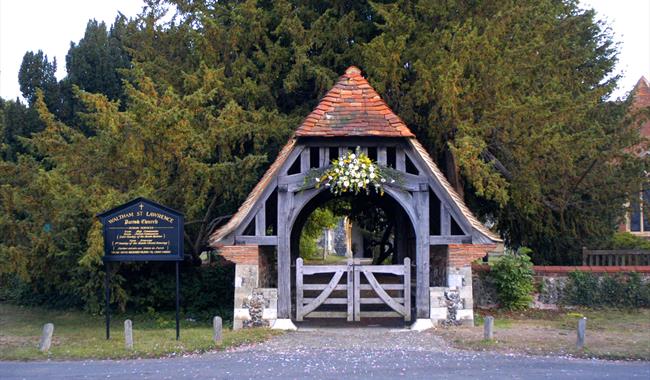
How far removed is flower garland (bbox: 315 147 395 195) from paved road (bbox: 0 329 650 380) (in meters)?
3.13

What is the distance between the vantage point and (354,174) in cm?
1407

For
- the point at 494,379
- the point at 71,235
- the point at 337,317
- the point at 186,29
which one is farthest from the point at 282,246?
the point at 186,29

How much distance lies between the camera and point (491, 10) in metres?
18.6

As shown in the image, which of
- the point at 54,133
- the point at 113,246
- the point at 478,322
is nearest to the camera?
the point at 113,246

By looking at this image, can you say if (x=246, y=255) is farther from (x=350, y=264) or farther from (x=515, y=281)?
(x=515, y=281)

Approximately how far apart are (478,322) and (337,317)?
3.00 meters

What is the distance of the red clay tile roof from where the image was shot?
14336mm

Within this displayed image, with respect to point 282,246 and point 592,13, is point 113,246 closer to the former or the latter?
point 282,246

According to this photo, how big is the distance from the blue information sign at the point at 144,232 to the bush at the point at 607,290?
9.96m

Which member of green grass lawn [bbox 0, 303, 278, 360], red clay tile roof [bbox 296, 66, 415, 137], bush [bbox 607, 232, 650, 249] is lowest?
green grass lawn [bbox 0, 303, 278, 360]

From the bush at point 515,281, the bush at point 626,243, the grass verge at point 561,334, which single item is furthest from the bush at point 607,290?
the bush at point 626,243

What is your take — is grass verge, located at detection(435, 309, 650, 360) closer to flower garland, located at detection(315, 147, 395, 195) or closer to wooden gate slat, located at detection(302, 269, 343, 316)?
wooden gate slat, located at detection(302, 269, 343, 316)

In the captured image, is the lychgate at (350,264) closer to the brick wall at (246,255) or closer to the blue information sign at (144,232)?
the brick wall at (246,255)

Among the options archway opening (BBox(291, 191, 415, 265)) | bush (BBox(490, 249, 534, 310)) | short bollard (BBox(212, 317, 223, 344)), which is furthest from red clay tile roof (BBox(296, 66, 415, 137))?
bush (BBox(490, 249, 534, 310))
